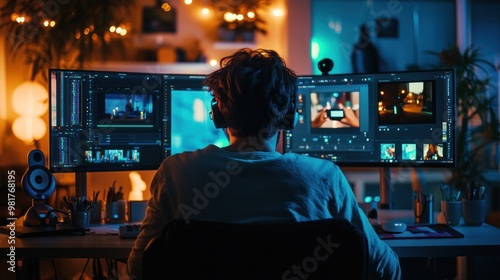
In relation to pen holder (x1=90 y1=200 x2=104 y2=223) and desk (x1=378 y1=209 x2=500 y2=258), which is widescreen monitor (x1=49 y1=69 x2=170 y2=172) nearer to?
pen holder (x1=90 y1=200 x2=104 y2=223)

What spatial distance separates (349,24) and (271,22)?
2.98 feet

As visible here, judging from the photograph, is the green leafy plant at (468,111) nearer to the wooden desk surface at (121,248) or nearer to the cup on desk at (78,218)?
the wooden desk surface at (121,248)

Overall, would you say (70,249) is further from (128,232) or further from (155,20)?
(155,20)

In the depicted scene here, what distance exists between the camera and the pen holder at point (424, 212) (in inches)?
93.1

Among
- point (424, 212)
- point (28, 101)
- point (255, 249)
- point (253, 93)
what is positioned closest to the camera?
point (255, 249)

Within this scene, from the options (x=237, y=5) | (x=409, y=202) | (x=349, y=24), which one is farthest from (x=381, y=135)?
(x=349, y=24)

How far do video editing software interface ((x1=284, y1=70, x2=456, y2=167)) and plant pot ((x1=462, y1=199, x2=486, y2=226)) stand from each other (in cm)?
17

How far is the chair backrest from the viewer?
116 cm

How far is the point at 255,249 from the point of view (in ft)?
3.82

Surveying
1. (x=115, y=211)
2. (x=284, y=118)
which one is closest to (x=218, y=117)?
(x=284, y=118)

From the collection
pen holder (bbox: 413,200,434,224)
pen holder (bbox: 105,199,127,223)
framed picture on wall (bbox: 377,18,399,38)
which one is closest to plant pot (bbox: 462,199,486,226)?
pen holder (bbox: 413,200,434,224)

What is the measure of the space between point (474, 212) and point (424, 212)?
18cm

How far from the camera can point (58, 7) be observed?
379 centimetres

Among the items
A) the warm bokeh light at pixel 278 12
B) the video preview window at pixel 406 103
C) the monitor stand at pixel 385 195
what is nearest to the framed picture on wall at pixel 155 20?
the warm bokeh light at pixel 278 12
